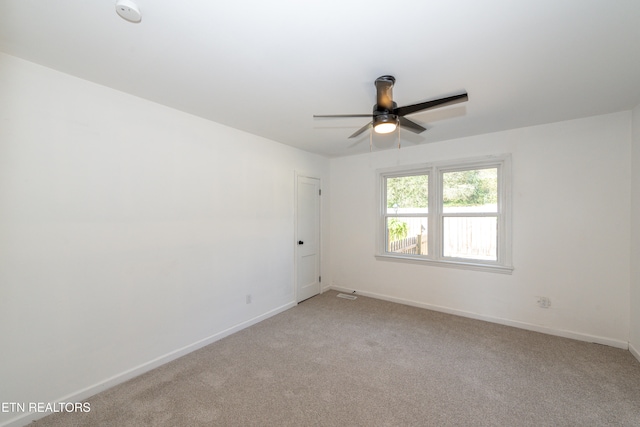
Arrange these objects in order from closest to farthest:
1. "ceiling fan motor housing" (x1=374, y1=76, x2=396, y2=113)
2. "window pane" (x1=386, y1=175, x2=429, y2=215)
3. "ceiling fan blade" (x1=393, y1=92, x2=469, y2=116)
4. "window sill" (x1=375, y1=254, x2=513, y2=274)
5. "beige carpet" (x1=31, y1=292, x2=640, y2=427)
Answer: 1. "ceiling fan blade" (x1=393, y1=92, x2=469, y2=116)
2. "beige carpet" (x1=31, y1=292, x2=640, y2=427)
3. "ceiling fan motor housing" (x1=374, y1=76, x2=396, y2=113)
4. "window sill" (x1=375, y1=254, x2=513, y2=274)
5. "window pane" (x1=386, y1=175, x2=429, y2=215)

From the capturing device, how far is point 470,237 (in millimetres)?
3838

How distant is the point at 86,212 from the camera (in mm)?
2143

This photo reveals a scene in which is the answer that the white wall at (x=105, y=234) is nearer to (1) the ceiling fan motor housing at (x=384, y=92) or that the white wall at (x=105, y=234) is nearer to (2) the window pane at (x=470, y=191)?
(1) the ceiling fan motor housing at (x=384, y=92)

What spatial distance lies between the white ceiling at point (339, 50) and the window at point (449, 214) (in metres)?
1.23

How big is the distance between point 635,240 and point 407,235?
247cm

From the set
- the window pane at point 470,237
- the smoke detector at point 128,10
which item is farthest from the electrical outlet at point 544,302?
the smoke detector at point 128,10

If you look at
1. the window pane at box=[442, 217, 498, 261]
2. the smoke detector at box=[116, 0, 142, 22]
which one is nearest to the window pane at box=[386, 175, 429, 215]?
the window pane at box=[442, 217, 498, 261]

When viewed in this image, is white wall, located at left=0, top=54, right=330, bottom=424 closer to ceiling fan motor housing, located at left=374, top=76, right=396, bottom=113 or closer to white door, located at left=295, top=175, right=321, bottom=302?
white door, located at left=295, top=175, right=321, bottom=302

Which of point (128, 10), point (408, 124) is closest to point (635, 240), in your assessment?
point (408, 124)

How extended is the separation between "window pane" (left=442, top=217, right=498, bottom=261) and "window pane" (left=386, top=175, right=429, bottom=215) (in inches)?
18.6

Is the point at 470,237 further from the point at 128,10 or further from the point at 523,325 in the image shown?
the point at 128,10

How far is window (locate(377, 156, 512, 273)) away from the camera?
3.59 m

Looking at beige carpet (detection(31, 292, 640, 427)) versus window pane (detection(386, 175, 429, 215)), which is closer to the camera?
beige carpet (detection(31, 292, 640, 427))

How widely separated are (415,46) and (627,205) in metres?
3.11
